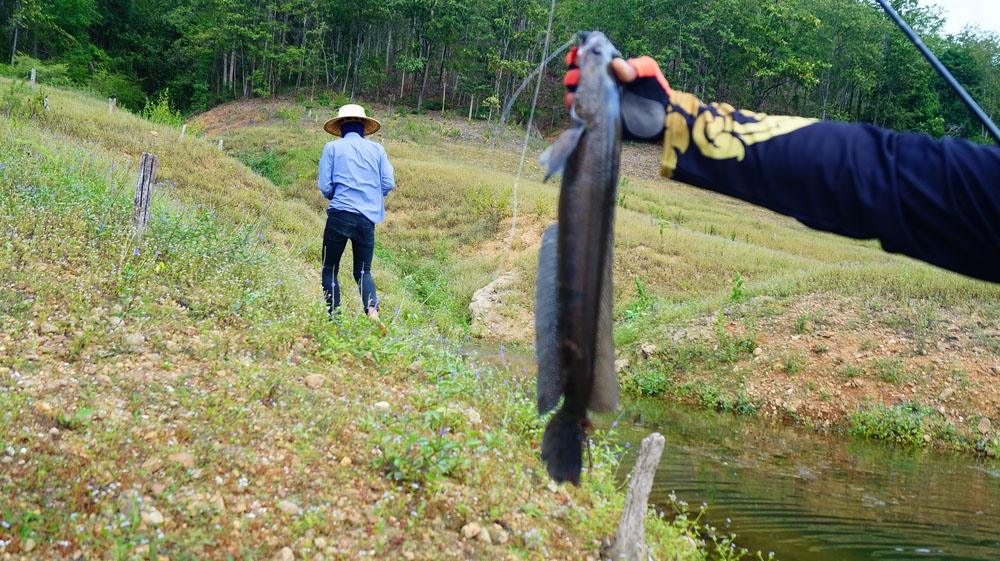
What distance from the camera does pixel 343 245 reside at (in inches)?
296

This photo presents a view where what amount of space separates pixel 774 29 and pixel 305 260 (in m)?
45.4

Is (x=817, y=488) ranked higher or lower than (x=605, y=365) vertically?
lower

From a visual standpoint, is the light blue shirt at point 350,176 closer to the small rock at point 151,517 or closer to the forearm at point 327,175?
the forearm at point 327,175

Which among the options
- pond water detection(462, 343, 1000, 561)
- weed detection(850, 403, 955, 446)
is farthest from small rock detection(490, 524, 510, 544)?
weed detection(850, 403, 955, 446)

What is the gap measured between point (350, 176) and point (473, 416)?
2669mm

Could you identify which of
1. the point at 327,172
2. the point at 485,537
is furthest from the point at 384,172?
the point at 485,537

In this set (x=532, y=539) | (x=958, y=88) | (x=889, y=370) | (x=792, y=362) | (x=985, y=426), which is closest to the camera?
(x=958, y=88)

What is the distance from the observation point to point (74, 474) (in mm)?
3828

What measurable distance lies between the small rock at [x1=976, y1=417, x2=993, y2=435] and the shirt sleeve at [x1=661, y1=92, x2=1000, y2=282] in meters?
11.6

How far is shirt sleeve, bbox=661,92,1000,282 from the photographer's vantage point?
187 cm

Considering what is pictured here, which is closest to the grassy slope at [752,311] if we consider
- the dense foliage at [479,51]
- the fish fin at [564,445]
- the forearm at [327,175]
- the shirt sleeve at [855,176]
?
the forearm at [327,175]

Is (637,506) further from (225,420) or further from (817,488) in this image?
(817,488)

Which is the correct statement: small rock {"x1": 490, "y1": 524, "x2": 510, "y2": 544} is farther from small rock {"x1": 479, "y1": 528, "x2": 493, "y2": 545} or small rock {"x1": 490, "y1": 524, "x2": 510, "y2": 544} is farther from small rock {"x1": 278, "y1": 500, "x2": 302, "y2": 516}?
small rock {"x1": 278, "y1": 500, "x2": 302, "y2": 516}

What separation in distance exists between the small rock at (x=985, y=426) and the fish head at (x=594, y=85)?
12.3 metres
